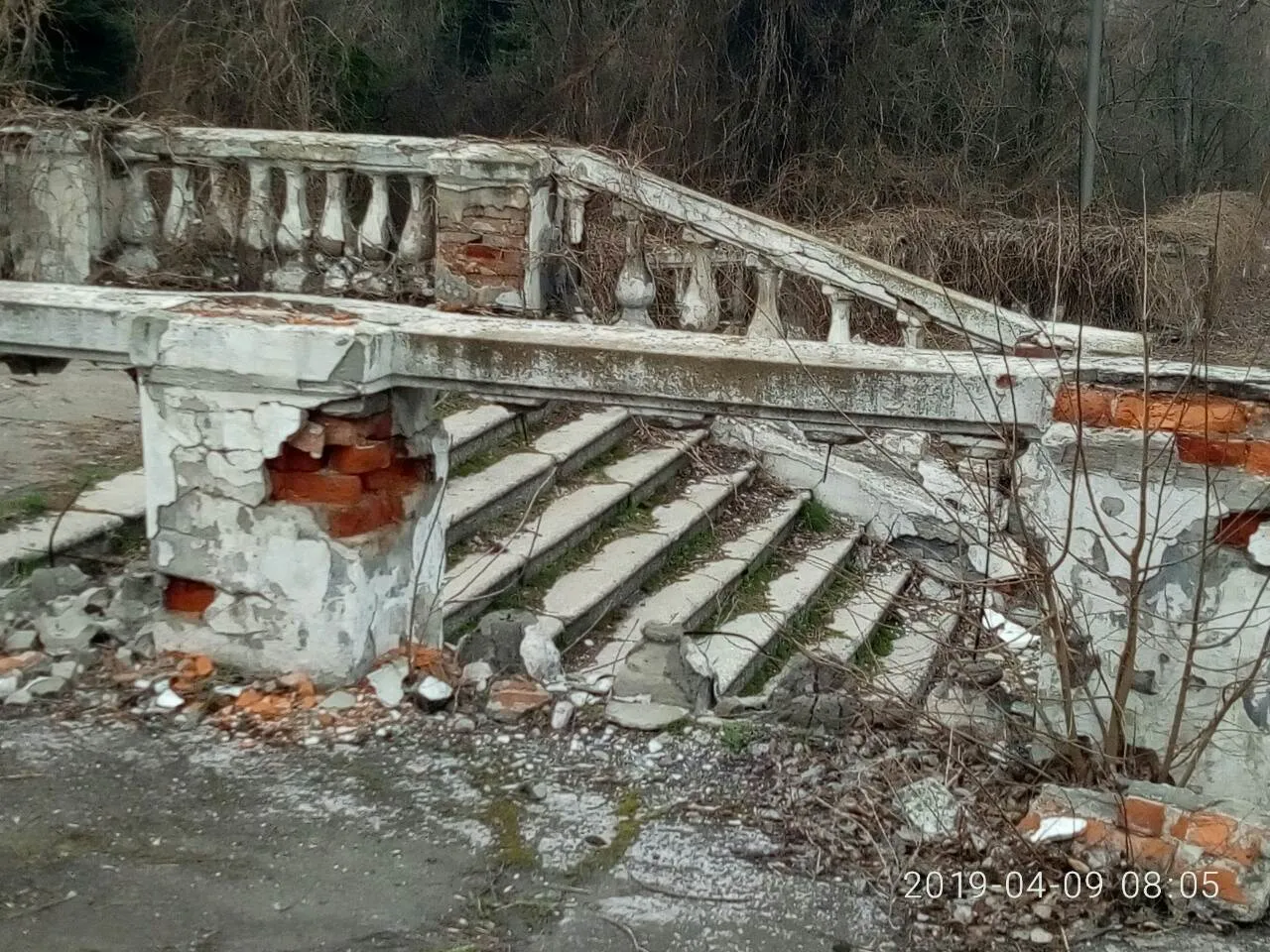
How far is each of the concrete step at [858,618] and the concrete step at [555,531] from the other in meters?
1.10

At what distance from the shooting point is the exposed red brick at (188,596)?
3.96 m

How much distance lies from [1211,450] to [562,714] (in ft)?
5.93

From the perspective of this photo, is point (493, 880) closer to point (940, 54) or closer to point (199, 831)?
point (199, 831)

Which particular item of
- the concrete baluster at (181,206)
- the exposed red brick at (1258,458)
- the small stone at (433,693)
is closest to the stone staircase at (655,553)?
the small stone at (433,693)

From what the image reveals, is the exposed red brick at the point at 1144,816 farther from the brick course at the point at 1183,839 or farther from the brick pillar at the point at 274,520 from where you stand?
the brick pillar at the point at 274,520

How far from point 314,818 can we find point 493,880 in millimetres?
512

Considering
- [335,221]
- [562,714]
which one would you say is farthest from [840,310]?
[562,714]

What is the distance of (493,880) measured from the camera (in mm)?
3061

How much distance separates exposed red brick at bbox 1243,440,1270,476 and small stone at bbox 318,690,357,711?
2391 mm

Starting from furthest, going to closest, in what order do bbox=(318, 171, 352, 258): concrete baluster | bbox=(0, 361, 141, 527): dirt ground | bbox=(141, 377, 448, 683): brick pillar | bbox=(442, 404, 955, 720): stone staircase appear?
bbox=(318, 171, 352, 258): concrete baluster → bbox=(442, 404, 955, 720): stone staircase → bbox=(0, 361, 141, 527): dirt ground → bbox=(141, 377, 448, 683): brick pillar

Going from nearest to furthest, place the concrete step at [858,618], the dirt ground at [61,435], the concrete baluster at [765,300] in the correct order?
1. the dirt ground at [61,435]
2. the concrete step at [858,618]
3. the concrete baluster at [765,300]

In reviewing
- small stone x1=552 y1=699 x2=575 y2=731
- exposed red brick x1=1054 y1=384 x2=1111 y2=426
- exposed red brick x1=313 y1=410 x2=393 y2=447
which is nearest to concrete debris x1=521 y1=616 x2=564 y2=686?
small stone x1=552 y1=699 x2=575 y2=731

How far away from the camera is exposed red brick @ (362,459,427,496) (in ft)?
12.9

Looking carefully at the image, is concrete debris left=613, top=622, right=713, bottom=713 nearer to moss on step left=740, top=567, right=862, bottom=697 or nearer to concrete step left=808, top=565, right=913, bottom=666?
moss on step left=740, top=567, right=862, bottom=697
